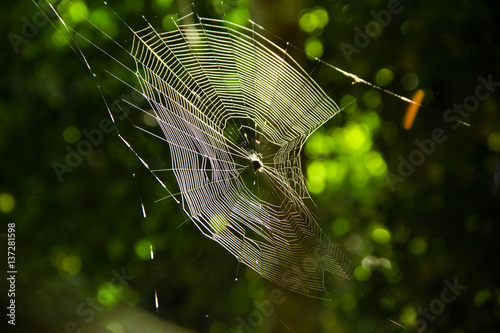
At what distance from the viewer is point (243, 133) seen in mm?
2547

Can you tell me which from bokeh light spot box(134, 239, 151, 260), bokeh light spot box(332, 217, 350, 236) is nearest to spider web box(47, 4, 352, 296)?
bokeh light spot box(332, 217, 350, 236)

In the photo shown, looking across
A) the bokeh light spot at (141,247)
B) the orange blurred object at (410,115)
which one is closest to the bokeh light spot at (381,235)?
the orange blurred object at (410,115)

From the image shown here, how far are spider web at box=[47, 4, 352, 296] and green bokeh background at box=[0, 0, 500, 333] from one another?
410mm

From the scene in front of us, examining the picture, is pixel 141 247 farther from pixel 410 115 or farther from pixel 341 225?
pixel 410 115

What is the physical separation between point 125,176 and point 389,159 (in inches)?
68.1

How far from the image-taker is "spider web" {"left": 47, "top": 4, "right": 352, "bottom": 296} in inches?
75.3

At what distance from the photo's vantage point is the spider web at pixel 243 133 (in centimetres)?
191

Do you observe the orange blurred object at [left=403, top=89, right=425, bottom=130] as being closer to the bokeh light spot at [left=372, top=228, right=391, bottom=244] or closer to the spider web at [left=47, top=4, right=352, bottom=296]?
the bokeh light spot at [left=372, top=228, right=391, bottom=244]

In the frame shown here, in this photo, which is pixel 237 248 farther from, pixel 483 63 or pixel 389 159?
pixel 483 63

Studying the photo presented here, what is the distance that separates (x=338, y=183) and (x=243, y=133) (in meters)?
0.86

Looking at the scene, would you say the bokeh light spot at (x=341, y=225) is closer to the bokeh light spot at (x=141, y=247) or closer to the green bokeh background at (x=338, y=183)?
the green bokeh background at (x=338, y=183)

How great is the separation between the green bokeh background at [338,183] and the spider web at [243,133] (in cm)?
41

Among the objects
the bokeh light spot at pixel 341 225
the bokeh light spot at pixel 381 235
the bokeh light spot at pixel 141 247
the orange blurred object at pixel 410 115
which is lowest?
the bokeh light spot at pixel 141 247

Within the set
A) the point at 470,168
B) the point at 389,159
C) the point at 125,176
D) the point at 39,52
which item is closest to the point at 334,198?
the point at 389,159
